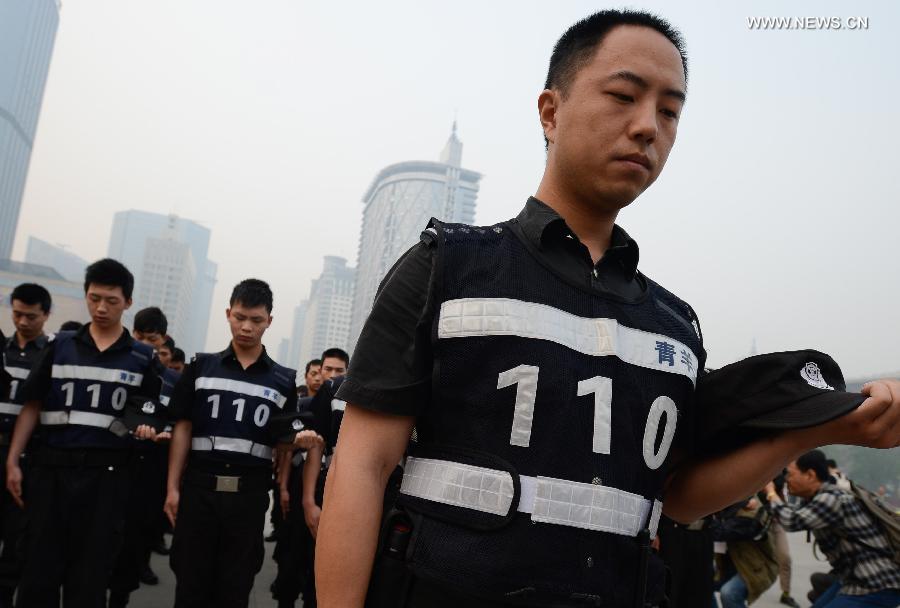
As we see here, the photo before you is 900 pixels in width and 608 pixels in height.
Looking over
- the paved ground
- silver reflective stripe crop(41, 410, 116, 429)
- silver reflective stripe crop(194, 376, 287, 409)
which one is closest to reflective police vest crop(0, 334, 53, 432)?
silver reflective stripe crop(41, 410, 116, 429)

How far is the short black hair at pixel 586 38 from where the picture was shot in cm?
138

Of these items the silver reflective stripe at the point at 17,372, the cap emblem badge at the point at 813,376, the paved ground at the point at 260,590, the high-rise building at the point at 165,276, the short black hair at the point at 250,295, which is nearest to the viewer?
the cap emblem badge at the point at 813,376

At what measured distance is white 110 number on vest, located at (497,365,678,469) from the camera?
1.14 metres

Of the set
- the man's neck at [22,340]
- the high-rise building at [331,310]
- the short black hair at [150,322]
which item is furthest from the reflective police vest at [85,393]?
the high-rise building at [331,310]

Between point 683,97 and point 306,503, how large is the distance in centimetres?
408

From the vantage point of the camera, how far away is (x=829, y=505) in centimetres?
445

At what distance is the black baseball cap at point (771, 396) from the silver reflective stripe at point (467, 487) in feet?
1.63

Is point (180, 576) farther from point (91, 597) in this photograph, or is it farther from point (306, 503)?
point (306, 503)

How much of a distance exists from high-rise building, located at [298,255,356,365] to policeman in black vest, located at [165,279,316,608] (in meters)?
127

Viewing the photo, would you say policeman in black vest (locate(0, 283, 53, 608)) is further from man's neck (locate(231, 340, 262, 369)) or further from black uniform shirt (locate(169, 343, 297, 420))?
man's neck (locate(231, 340, 262, 369))

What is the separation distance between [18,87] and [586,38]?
112461 millimetres

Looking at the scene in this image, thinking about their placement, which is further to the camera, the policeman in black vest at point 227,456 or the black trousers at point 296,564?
the black trousers at point 296,564

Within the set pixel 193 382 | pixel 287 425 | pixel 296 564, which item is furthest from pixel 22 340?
pixel 296 564

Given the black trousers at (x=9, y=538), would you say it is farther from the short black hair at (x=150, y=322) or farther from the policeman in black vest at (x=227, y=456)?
the short black hair at (x=150, y=322)
